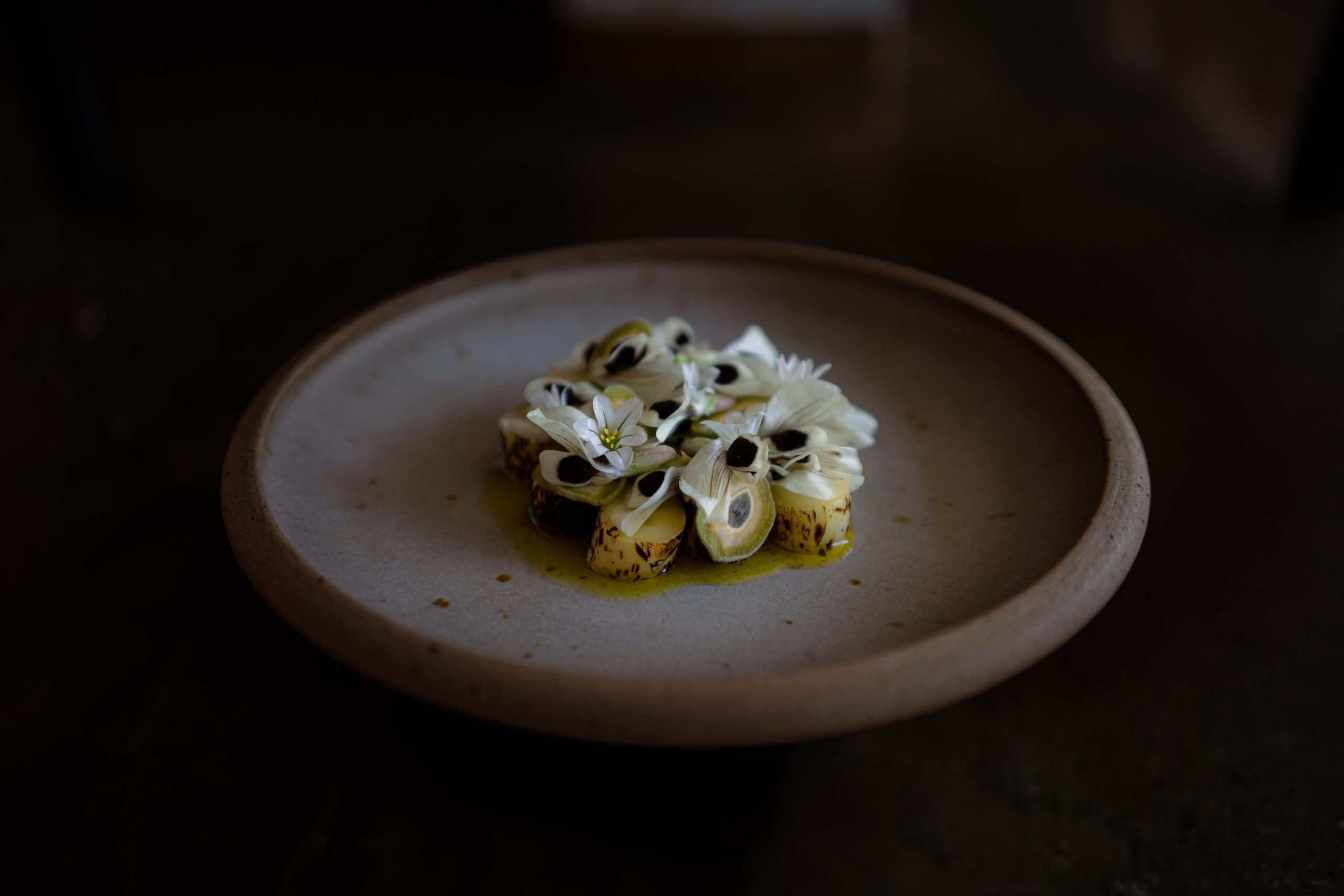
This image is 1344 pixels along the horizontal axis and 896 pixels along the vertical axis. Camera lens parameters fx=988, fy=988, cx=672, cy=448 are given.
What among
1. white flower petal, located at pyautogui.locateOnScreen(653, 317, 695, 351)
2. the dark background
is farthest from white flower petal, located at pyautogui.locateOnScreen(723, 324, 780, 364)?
the dark background

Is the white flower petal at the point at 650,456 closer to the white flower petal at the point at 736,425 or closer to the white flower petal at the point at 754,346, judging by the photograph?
the white flower petal at the point at 736,425

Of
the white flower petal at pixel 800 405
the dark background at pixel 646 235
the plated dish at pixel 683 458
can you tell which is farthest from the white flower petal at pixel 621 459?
the dark background at pixel 646 235

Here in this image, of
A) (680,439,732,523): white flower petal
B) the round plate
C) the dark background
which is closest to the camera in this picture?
the round plate

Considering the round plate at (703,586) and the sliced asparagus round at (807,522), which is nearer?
the round plate at (703,586)

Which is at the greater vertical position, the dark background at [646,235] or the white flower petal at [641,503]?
the white flower petal at [641,503]

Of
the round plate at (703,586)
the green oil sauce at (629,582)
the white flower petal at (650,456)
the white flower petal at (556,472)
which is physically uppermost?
the white flower petal at (650,456)

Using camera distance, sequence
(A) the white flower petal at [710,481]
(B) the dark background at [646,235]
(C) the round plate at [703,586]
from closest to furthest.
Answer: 1. (C) the round plate at [703,586]
2. (A) the white flower petal at [710,481]
3. (B) the dark background at [646,235]

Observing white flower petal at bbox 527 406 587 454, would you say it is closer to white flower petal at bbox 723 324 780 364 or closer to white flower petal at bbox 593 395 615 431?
white flower petal at bbox 593 395 615 431
